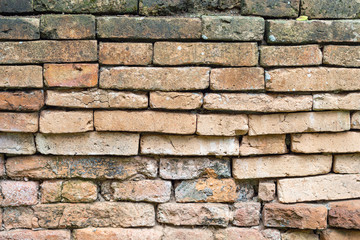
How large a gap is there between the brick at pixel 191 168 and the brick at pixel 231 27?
2.76 ft

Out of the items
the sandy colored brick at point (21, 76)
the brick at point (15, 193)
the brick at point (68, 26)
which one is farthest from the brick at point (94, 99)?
the brick at point (15, 193)

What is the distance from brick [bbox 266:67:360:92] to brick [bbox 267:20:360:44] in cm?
20

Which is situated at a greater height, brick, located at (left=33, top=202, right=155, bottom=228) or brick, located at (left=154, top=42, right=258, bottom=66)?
brick, located at (left=154, top=42, right=258, bottom=66)

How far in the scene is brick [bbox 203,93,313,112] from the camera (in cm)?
198

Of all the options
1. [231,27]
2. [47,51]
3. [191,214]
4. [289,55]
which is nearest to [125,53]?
[47,51]

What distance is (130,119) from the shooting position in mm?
1989

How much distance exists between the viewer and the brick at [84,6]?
6.34 feet

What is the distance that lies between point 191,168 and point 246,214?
0.52 m

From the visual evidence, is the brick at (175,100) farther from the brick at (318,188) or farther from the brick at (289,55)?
the brick at (318,188)

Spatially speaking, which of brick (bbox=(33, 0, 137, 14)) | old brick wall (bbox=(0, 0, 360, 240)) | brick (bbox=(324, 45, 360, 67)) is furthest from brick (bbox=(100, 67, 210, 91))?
brick (bbox=(324, 45, 360, 67))

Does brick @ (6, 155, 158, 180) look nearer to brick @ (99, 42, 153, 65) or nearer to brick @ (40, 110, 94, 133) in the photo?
brick @ (40, 110, 94, 133)

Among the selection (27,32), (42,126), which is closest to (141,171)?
(42,126)

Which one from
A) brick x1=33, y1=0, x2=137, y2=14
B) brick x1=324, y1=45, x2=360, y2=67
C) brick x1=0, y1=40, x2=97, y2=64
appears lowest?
brick x1=0, y1=40, x2=97, y2=64

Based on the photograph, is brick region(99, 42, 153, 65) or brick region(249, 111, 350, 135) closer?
brick region(99, 42, 153, 65)
